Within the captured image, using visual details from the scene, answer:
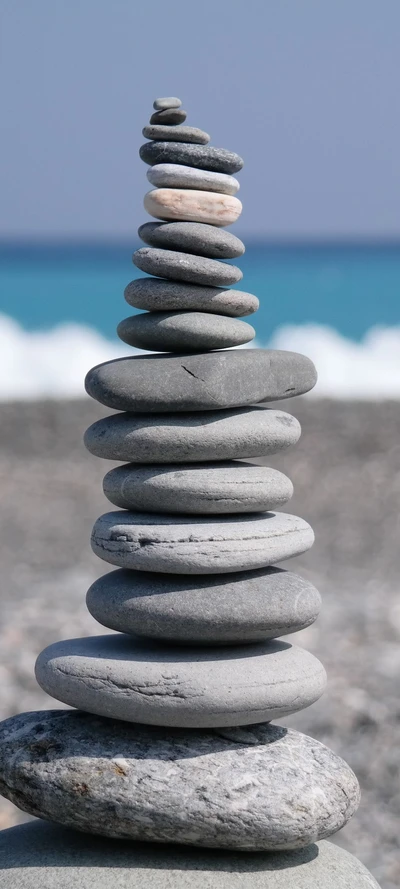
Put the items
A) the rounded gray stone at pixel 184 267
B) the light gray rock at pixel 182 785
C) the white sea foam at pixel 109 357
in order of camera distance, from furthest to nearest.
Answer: the white sea foam at pixel 109 357
the rounded gray stone at pixel 184 267
the light gray rock at pixel 182 785

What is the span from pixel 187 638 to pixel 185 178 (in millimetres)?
1842

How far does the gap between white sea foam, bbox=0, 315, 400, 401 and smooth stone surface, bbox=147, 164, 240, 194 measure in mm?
12774

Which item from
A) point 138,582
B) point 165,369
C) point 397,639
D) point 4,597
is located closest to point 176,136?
point 165,369

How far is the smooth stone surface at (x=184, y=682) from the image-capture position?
4.41 metres

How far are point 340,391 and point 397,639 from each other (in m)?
10.8

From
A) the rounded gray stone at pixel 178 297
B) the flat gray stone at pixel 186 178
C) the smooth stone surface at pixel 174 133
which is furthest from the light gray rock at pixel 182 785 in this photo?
the smooth stone surface at pixel 174 133

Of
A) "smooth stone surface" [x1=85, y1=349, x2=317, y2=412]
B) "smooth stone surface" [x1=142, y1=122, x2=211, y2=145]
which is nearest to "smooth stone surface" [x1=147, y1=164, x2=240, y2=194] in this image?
"smooth stone surface" [x1=142, y1=122, x2=211, y2=145]

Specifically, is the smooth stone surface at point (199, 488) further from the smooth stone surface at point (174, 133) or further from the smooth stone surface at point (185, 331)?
the smooth stone surface at point (174, 133)

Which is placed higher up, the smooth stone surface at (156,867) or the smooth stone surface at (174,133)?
the smooth stone surface at (174,133)

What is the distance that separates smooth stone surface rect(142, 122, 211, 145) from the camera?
475cm

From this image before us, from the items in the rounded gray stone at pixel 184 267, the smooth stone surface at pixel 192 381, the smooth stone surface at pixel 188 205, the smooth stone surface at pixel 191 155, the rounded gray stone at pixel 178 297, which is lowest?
the smooth stone surface at pixel 192 381

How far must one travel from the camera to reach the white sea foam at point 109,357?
20078 millimetres

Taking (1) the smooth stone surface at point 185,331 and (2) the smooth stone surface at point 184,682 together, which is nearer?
(2) the smooth stone surface at point 184,682

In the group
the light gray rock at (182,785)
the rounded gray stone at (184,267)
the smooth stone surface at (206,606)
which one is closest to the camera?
the light gray rock at (182,785)
